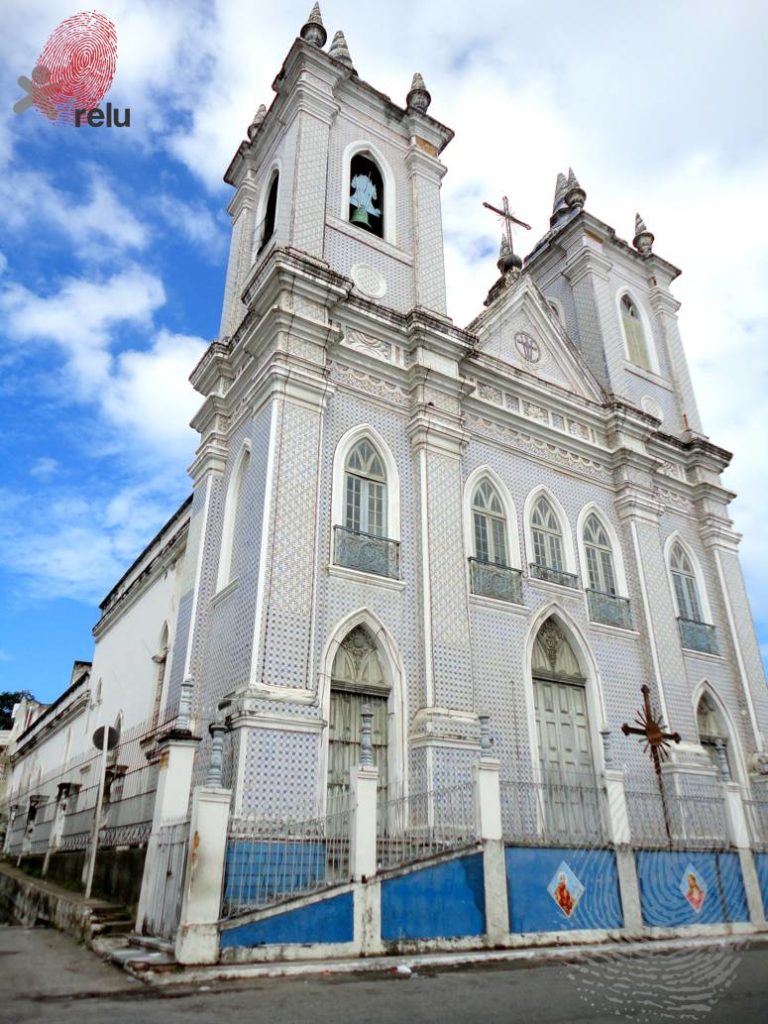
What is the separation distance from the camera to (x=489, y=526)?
506 inches

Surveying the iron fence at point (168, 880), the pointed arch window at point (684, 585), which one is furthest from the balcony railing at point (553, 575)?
the iron fence at point (168, 880)

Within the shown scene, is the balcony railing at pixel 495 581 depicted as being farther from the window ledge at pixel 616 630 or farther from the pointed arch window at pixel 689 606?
the pointed arch window at pixel 689 606

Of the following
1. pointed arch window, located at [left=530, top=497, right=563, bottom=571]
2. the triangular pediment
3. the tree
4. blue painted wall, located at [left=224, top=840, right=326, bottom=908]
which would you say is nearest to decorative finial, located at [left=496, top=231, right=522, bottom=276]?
the triangular pediment

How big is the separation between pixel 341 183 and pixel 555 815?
1128 cm

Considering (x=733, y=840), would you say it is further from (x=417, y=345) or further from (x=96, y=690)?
(x=96, y=690)

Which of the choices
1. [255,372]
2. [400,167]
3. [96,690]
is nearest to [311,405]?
[255,372]

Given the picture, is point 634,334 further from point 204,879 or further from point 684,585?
point 204,879

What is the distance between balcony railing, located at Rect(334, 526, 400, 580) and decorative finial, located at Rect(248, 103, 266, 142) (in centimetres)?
966

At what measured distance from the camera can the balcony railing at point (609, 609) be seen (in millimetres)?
13344

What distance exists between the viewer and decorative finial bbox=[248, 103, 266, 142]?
15.9 meters

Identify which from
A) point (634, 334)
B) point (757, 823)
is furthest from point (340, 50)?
point (757, 823)

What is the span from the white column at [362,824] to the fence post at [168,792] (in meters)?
1.67

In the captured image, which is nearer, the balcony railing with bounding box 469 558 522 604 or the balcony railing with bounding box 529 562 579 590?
the balcony railing with bounding box 469 558 522 604

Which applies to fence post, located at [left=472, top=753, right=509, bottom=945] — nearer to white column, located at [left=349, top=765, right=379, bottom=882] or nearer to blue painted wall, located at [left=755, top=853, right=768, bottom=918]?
white column, located at [left=349, top=765, right=379, bottom=882]
